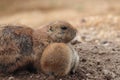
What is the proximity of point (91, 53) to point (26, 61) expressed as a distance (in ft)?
5.93

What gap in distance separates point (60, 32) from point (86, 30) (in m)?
4.26

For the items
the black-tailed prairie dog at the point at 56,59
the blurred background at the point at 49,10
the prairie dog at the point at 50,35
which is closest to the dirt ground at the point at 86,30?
the blurred background at the point at 49,10

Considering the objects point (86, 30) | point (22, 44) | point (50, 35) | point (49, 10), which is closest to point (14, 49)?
point (22, 44)

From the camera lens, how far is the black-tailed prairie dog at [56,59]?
218 inches

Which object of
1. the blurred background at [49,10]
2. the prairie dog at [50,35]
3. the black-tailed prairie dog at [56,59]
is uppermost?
the blurred background at [49,10]

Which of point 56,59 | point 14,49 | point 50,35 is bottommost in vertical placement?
point 56,59

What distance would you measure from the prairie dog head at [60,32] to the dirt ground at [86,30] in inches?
19.9

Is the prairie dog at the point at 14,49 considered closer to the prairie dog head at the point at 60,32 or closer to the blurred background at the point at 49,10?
the prairie dog head at the point at 60,32

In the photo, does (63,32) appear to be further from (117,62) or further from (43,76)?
(117,62)

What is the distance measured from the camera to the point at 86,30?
33.6 feet

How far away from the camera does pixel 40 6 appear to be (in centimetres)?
1869

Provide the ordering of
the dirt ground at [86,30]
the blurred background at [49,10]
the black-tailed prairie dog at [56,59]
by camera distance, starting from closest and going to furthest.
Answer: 1. the black-tailed prairie dog at [56,59]
2. the dirt ground at [86,30]
3. the blurred background at [49,10]

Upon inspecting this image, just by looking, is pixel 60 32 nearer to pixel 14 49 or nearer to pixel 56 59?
pixel 56 59

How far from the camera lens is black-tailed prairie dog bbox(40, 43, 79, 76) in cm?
554
